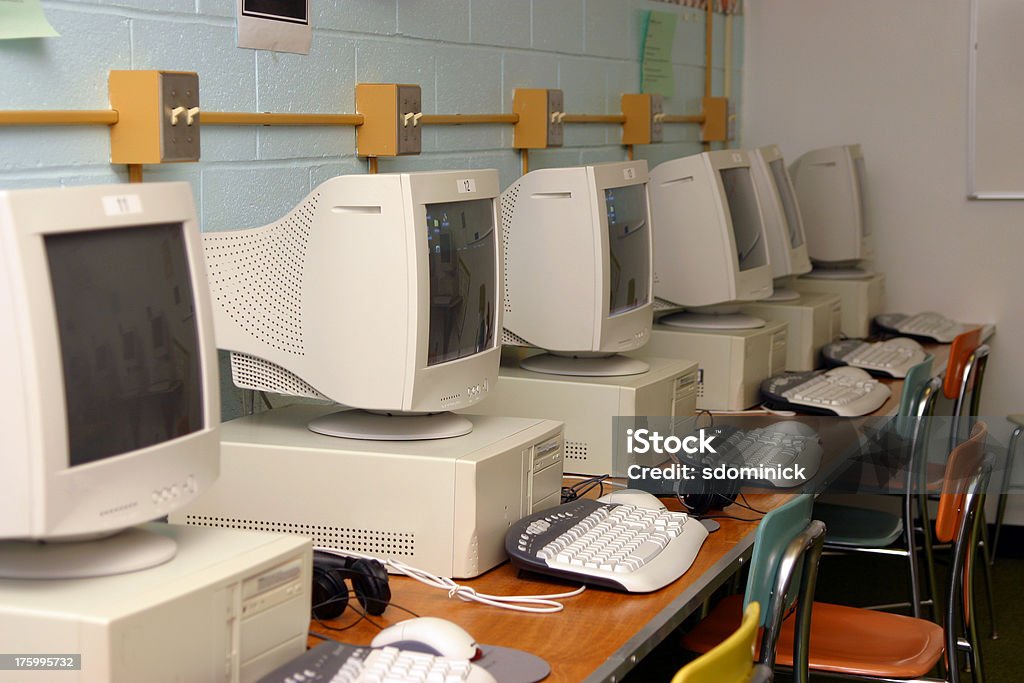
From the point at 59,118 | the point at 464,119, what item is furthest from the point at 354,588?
the point at 464,119

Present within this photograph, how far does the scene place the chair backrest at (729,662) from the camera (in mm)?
1236

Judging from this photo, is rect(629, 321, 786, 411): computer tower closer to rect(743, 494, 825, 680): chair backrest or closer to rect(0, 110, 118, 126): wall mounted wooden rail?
rect(743, 494, 825, 680): chair backrest

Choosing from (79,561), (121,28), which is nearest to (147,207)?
(79,561)

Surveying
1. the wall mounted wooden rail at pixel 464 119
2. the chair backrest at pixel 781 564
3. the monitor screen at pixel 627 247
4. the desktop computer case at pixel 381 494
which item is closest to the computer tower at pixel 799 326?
the monitor screen at pixel 627 247

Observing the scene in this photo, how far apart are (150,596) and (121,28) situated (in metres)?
1.00

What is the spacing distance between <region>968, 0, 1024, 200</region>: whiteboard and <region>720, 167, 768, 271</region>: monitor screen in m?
1.41

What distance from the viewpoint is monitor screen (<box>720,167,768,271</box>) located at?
10.0 ft

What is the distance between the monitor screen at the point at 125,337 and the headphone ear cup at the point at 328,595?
0.32m

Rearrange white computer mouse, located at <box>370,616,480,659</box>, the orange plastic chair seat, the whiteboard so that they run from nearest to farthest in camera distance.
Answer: white computer mouse, located at <box>370,616,480,659</box>
the orange plastic chair seat
the whiteboard

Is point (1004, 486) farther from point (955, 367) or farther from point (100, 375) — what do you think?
point (100, 375)

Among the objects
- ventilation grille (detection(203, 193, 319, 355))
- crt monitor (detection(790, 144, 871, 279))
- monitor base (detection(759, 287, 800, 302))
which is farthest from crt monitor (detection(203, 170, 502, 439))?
crt monitor (detection(790, 144, 871, 279))

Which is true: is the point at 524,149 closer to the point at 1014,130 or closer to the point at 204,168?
the point at 204,168

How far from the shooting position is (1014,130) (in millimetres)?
4109

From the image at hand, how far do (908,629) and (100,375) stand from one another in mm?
1647
